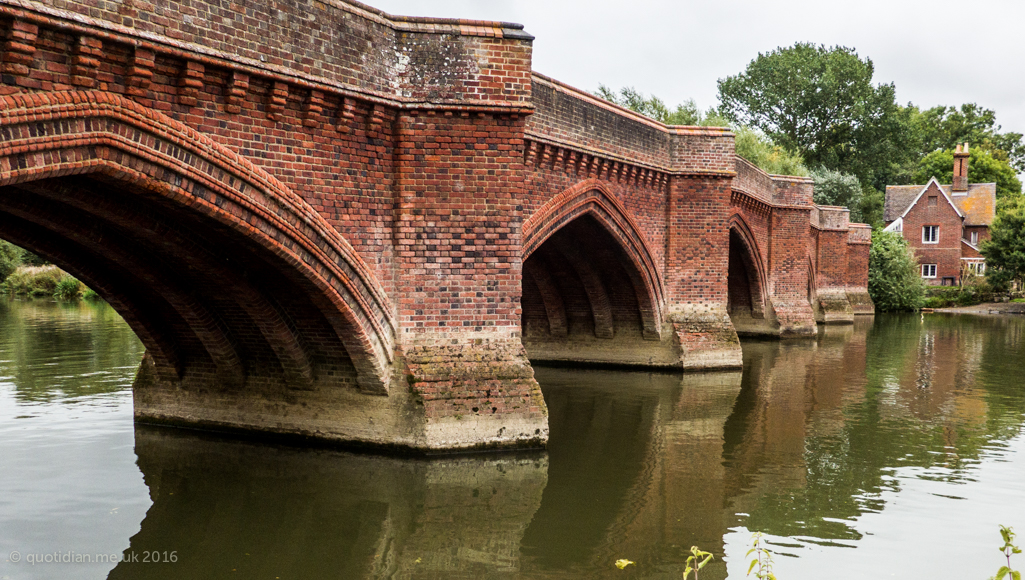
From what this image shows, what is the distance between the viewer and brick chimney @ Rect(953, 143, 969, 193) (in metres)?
54.1

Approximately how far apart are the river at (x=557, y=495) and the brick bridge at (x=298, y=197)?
778mm

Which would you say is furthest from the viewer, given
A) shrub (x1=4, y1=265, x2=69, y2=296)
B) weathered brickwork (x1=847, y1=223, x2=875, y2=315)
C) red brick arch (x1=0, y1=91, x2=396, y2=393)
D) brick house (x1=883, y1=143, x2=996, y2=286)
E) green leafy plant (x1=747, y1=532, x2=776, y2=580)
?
brick house (x1=883, y1=143, x2=996, y2=286)

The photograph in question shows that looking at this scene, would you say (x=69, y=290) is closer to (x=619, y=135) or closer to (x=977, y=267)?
(x=619, y=135)

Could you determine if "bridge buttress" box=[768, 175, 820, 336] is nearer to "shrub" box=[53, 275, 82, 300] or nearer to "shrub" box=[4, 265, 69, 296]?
"shrub" box=[53, 275, 82, 300]

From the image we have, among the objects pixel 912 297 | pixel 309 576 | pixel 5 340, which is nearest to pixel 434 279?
pixel 309 576

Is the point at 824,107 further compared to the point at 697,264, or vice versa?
the point at 824,107

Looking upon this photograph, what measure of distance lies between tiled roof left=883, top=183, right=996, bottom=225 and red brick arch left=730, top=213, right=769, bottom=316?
32.0 meters

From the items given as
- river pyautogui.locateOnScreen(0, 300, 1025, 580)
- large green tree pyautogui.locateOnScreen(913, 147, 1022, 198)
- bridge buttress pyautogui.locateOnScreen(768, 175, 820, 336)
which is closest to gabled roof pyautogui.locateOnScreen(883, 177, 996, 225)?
large green tree pyautogui.locateOnScreen(913, 147, 1022, 198)

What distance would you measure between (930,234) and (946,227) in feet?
3.14

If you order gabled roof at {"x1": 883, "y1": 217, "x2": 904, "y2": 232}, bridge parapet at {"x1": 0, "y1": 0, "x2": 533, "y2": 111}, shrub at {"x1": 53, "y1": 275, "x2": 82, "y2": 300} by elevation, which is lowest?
shrub at {"x1": 53, "y1": 275, "x2": 82, "y2": 300}

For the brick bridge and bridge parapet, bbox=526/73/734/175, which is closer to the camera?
the brick bridge

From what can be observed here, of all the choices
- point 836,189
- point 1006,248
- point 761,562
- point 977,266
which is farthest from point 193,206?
point 977,266

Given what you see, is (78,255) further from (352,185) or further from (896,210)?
(896,210)

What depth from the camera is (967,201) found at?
176 feet
